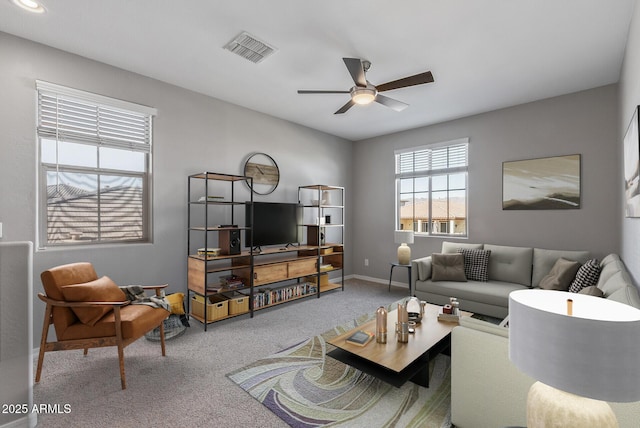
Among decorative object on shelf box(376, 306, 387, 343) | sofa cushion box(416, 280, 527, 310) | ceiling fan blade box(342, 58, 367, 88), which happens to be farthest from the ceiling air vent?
sofa cushion box(416, 280, 527, 310)

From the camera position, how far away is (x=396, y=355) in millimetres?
2072

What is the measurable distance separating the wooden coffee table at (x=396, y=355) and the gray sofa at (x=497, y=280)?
4.29 feet

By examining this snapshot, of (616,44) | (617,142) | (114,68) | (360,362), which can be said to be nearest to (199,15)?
(114,68)

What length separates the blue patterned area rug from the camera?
1.86 meters

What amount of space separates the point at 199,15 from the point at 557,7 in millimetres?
2796

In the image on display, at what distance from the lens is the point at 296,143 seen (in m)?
5.04

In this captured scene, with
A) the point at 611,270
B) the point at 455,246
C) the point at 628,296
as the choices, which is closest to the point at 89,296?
the point at 628,296

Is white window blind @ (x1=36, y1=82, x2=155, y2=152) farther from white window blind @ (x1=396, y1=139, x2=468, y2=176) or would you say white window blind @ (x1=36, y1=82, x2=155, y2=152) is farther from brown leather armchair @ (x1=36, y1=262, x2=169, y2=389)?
white window blind @ (x1=396, y1=139, x2=468, y2=176)

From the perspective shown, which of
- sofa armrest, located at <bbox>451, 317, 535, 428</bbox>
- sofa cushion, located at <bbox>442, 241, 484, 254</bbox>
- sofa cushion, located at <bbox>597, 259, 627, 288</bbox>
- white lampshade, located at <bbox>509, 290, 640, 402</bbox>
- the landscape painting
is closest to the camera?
white lampshade, located at <bbox>509, 290, 640, 402</bbox>

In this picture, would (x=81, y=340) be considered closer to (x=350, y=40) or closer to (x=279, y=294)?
(x=279, y=294)

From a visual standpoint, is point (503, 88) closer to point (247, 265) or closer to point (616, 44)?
point (616, 44)

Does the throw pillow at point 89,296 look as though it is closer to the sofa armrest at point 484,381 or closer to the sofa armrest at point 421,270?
the sofa armrest at point 484,381

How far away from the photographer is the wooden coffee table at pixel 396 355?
2014 mm

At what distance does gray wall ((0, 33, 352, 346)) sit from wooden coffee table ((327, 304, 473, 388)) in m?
2.47
